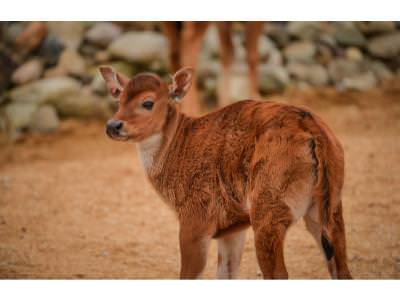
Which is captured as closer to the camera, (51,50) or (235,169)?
(235,169)

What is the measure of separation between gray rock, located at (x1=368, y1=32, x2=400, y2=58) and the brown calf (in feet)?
8.70

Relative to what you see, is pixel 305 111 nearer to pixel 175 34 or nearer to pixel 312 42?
pixel 175 34

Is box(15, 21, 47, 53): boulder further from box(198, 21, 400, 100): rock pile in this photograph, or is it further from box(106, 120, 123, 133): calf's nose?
box(106, 120, 123, 133): calf's nose

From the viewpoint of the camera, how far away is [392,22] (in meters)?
5.41

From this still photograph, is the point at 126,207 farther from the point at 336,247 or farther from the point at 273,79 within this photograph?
the point at 273,79

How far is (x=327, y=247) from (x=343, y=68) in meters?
4.15

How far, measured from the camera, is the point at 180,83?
3803 mm

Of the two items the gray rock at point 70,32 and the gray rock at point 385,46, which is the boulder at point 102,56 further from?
the gray rock at point 385,46

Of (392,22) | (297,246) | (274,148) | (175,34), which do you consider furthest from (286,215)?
(175,34)

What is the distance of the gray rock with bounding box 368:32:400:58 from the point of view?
5828mm

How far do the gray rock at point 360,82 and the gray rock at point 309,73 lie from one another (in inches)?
12.5

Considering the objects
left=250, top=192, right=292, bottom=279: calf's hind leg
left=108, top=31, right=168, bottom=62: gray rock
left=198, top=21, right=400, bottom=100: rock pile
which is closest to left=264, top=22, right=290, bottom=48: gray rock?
left=198, top=21, right=400, bottom=100: rock pile

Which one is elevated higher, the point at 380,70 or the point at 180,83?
the point at 380,70

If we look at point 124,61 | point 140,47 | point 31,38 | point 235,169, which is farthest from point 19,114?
point 235,169
